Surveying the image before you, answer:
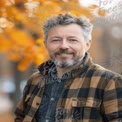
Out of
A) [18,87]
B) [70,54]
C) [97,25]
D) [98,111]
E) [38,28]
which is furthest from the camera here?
[18,87]

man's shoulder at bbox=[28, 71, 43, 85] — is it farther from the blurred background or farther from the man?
the blurred background

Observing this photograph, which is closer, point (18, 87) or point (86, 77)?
point (86, 77)

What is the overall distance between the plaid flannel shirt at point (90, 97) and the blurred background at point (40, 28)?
0.70 metres

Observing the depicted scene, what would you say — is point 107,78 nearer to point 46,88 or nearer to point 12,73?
point 46,88

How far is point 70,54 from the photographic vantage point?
97.1 inches

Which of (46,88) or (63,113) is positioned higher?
(46,88)

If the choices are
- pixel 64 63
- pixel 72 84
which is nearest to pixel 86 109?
pixel 72 84

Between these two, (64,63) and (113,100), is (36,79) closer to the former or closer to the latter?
(64,63)

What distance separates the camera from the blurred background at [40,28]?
10.2 ft

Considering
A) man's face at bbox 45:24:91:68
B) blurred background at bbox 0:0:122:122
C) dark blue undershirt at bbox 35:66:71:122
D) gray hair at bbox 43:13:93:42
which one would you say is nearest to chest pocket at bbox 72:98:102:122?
dark blue undershirt at bbox 35:66:71:122

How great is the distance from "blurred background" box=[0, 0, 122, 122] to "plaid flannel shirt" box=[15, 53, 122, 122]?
70cm

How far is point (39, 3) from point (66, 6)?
251mm

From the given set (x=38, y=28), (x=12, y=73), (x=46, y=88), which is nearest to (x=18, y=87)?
(x=12, y=73)

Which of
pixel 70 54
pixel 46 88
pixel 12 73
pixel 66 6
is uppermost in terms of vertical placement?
pixel 66 6
